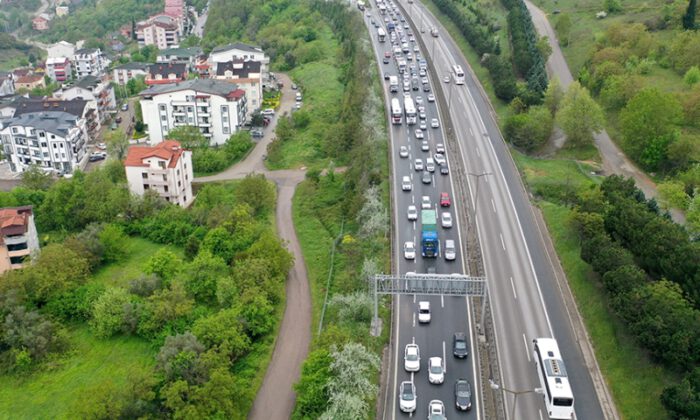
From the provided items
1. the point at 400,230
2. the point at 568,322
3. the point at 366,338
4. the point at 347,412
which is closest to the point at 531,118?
the point at 400,230

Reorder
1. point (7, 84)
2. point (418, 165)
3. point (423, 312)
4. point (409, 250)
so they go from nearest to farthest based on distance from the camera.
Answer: point (423, 312), point (409, 250), point (418, 165), point (7, 84)

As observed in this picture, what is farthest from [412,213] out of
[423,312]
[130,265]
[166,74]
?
[166,74]

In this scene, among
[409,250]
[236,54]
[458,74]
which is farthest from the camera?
[236,54]

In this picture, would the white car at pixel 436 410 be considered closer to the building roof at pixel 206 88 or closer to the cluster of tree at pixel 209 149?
the cluster of tree at pixel 209 149

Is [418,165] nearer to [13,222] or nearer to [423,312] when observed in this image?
[423,312]

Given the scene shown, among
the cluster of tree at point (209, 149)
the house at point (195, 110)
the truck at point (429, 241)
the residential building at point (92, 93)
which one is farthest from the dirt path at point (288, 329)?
the residential building at point (92, 93)

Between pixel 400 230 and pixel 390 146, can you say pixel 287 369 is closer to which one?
pixel 400 230

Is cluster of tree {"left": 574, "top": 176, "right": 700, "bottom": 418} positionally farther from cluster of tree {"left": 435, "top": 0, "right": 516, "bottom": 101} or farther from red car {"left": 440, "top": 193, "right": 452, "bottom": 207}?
cluster of tree {"left": 435, "top": 0, "right": 516, "bottom": 101}

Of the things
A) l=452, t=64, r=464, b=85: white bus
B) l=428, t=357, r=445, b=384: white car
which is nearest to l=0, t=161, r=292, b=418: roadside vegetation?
l=428, t=357, r=445, b=384: white car
